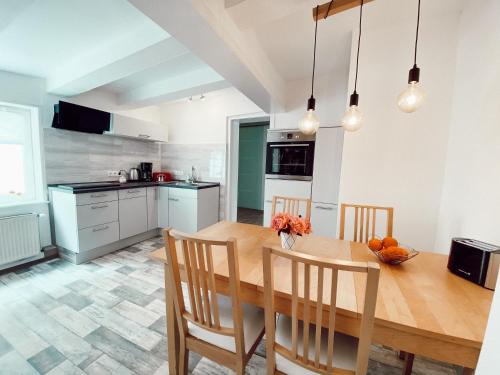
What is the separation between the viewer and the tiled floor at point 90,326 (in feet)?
4.26

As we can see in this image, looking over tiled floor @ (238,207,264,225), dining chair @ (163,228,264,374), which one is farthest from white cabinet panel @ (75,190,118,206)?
tiled floor @ (238,207,264,225)

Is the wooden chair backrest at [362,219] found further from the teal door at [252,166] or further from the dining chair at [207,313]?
the teal door at [252,166]

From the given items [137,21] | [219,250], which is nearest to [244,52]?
[137,21]

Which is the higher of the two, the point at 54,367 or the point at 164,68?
the point at 164,68

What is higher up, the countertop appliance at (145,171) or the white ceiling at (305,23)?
the white ceiling at (305,23)

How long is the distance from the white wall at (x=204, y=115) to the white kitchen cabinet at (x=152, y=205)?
1.14m

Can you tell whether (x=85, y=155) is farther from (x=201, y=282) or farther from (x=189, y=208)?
(x=201, y=282)

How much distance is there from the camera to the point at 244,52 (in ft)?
5.50

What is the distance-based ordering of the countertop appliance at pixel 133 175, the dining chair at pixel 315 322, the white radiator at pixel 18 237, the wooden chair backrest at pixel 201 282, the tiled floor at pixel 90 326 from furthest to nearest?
1. the countertop appliance at pixel 133 175
2. the white radiator at pixel 18 237
3. the tiled floor at pixel 90 326
4. the wooden chair backrest at pixel 201 282
5. the dining chair at pixel 315 322

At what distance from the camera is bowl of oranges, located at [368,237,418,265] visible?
1.07m

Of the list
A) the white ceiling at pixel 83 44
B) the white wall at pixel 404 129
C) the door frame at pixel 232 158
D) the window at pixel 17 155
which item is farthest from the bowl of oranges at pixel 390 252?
the window at pixel 17 155

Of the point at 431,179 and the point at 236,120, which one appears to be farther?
the point at 236,120

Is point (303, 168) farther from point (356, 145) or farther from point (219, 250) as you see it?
point (219, 250)

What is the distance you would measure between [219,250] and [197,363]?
790mm
